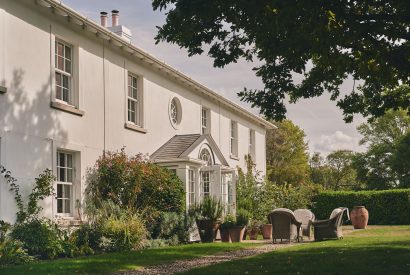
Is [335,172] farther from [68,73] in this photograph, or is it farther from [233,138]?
[68,73]

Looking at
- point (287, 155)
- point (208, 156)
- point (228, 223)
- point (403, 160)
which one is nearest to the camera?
point (228, 223)

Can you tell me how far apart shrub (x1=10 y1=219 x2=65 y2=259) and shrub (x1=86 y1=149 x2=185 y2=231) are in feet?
8.53

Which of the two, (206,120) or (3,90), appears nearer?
(3,90)

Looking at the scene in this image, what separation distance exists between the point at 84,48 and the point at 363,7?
771 cm

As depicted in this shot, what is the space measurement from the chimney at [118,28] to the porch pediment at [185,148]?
3.97m

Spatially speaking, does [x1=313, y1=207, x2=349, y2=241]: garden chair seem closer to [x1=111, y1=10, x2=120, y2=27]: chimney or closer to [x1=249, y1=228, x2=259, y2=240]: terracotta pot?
[x1=249, y1=228, x2=259, y2=240]: terracotta pot

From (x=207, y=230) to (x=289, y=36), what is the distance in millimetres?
9588

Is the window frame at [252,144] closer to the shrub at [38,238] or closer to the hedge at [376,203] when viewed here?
the hedge at [376,203]

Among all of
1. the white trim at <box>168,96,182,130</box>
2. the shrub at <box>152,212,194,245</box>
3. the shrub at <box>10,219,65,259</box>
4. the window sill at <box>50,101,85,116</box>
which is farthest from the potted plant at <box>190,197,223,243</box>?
the shrub at <box>10,219,65,259</box>

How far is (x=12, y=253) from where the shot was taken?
11.7m

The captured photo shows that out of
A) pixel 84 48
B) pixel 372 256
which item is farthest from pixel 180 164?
pixel 372 256

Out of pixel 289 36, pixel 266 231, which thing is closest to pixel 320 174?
pixel 266 231

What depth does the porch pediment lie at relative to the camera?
19016 millimetres

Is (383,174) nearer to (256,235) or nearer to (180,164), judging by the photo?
(256,235)
